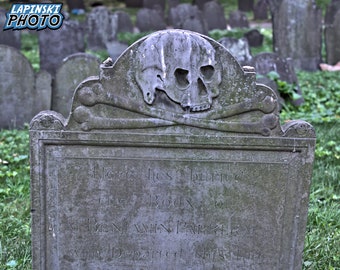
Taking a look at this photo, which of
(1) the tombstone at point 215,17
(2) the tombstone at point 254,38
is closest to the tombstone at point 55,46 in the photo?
(2) the tombstone at point 254,38

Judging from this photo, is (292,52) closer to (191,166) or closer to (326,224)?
(326,224)

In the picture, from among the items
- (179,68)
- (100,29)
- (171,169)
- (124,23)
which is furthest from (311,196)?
(124,23)

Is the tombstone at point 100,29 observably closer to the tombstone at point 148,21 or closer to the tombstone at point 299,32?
the tombstone at point 148,21

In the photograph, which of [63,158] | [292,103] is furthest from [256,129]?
[292,103]

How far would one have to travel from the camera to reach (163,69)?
293 centimetres

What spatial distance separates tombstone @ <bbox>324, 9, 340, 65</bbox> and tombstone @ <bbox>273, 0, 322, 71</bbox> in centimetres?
38

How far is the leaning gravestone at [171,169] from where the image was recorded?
2.94m

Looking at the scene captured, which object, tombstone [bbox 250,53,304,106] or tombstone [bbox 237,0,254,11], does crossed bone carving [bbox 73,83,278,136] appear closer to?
tombstone [bbox 250,53,304,106]

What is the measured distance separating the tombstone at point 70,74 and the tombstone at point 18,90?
0.12 meters

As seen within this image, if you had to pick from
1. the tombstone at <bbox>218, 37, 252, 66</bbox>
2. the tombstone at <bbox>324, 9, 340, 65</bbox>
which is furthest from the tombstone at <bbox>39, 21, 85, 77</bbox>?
the tombstone at <bbox>324, 9, 340, 65</bbox>

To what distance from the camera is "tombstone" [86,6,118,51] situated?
42.9 feet

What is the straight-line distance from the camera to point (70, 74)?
6.80 m

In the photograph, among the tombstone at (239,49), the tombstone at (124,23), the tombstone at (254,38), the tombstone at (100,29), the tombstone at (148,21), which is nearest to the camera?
the tombstone at (239,49)

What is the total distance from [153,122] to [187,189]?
463 mm
